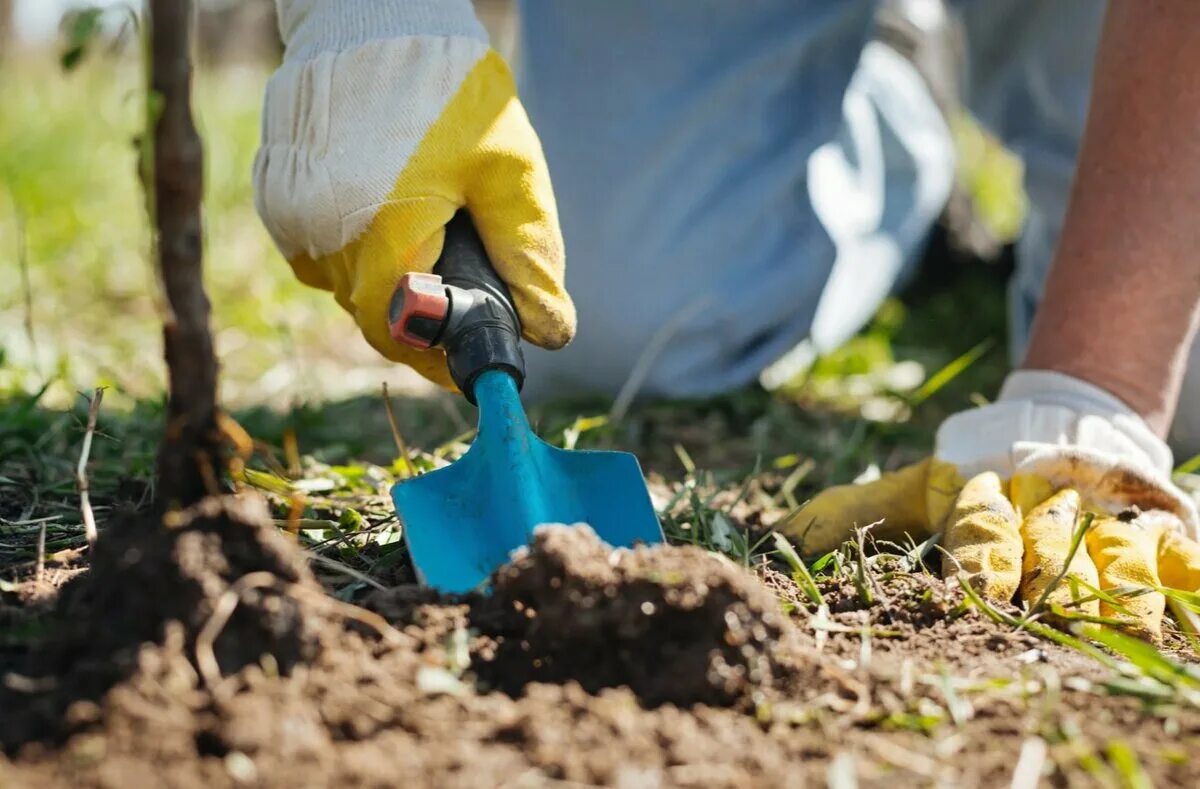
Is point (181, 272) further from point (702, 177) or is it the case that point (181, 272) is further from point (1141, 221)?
point (702, 177)

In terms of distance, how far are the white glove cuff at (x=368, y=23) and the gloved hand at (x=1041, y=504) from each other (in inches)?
A: 28.6

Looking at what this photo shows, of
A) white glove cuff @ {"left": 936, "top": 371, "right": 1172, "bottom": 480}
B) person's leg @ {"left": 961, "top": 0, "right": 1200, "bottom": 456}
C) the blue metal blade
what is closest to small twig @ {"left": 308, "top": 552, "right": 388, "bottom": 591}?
the blue metal blade

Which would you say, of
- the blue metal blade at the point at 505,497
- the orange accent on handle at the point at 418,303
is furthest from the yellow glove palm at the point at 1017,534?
the orange accent on handle at the point at 418,303

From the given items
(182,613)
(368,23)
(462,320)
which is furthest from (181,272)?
(368,23)

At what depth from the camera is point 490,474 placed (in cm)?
130

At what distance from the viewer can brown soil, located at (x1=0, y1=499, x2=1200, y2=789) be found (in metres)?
0.88

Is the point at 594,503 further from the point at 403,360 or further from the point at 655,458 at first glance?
the point at 655,458

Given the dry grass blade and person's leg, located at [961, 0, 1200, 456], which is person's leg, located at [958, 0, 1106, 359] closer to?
person's leg, located at [961, 0, 1200, 456]

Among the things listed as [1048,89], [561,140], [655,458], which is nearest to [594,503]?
[655,458]

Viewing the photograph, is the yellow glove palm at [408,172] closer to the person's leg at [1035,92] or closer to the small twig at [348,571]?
the small twig at [348,571]

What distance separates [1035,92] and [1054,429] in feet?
4.71

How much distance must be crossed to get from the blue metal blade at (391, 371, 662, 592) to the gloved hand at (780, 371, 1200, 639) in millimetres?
242

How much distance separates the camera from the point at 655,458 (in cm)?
194

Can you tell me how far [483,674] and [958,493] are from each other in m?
0.72
